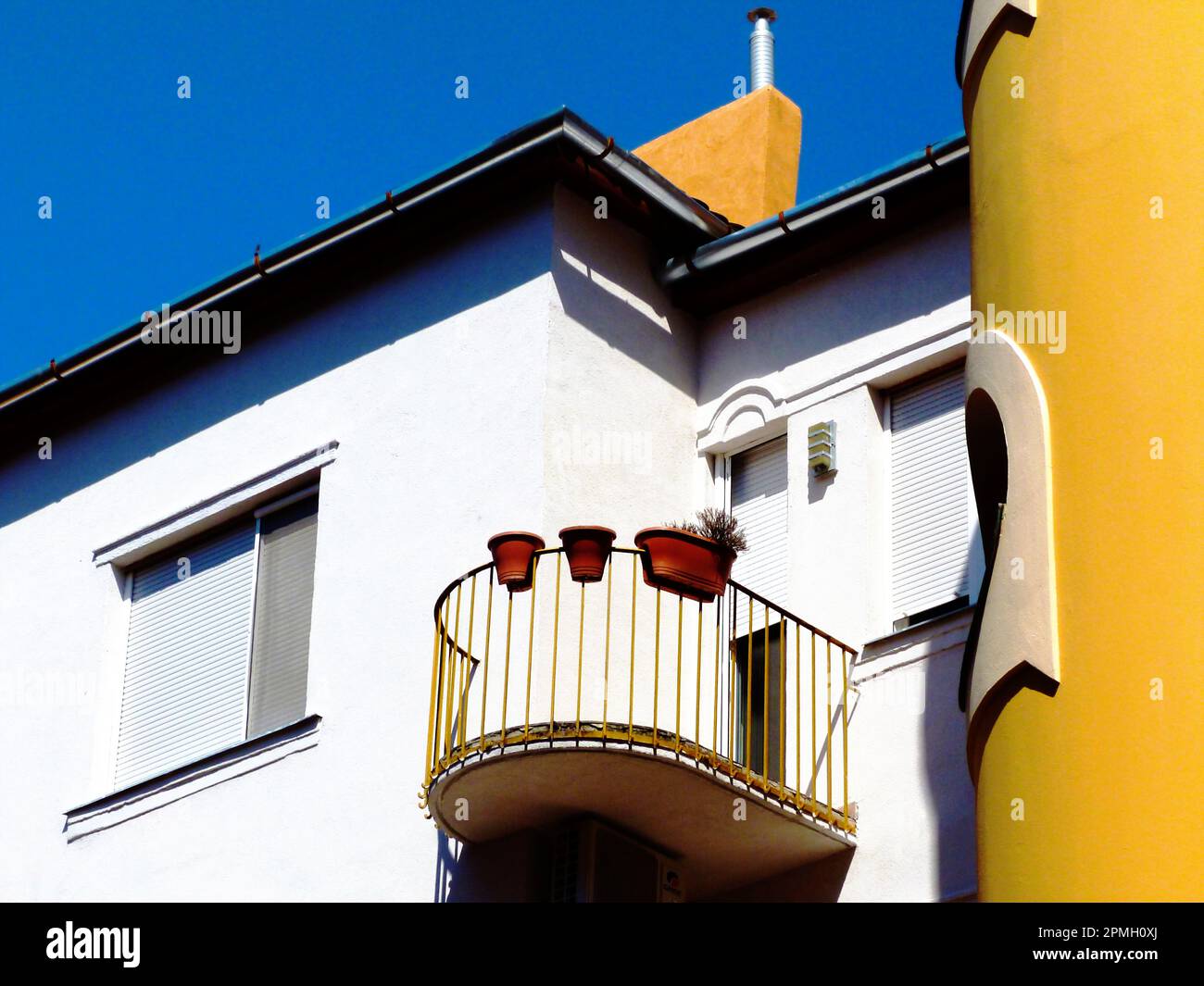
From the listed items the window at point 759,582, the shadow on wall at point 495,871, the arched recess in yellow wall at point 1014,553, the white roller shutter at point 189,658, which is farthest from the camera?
the white roller shutter at point 189,658

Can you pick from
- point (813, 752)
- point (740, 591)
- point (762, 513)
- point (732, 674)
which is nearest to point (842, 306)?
point (762, 513)

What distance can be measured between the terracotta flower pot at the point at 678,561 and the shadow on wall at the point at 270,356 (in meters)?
2.27

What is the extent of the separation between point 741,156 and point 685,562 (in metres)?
5.48

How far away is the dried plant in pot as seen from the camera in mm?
11938

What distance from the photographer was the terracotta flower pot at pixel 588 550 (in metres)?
11.8

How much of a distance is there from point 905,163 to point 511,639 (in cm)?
353

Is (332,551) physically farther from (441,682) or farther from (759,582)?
(759,582)

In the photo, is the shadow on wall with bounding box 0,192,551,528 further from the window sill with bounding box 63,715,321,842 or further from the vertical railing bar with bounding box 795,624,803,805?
the vertical railing bar with bounding box 795,624,803,805

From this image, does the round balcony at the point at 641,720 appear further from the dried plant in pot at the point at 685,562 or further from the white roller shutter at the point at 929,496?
the white roller shutter at the point at 929,496

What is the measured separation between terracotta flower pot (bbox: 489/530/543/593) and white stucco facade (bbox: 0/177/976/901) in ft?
2.81

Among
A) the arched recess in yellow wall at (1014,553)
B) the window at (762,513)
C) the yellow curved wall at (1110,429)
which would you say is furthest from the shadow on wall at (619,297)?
the arched recess in yellow wall at (1014,553)

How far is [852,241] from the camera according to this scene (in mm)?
13961
